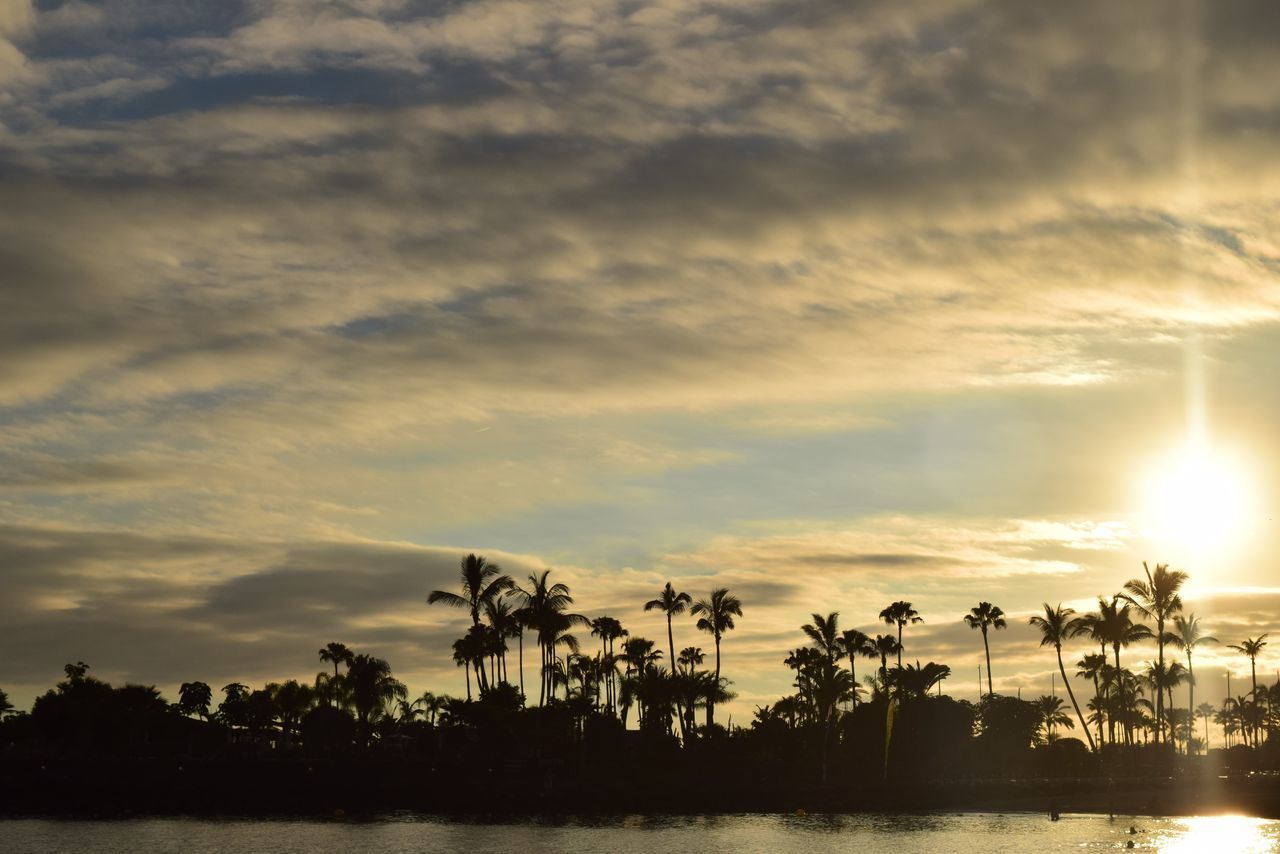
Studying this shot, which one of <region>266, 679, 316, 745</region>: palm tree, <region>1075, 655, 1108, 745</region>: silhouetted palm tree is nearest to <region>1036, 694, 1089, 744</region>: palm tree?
<region>1075, 655, 1108, 745</region>: silhouetted palm tree

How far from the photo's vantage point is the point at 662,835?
318ft

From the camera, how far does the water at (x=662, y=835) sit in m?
87.2

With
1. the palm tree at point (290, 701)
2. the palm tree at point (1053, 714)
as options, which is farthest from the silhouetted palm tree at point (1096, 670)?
the palm tree at point (290, 701)

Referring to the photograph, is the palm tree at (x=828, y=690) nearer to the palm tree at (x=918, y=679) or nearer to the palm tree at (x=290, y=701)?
the palm tree at (x=918, y=679)

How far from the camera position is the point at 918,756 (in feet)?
436

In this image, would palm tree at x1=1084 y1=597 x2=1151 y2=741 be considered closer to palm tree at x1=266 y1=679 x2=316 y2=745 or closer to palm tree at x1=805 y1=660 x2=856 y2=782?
palm tree at x1=805 y1=660 x2=856 y2=782

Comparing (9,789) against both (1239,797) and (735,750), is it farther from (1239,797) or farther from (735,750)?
(1239,797)

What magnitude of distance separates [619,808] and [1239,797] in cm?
5225

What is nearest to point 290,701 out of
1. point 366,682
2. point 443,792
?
point 366,682

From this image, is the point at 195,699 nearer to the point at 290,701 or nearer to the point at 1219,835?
the point at 290,701

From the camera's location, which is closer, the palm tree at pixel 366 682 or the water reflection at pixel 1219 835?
the water reflection at pixel 1219 835

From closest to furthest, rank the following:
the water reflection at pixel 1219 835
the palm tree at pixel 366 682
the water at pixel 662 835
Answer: the water reflection at pixel 1219 835, the water at pixel 662 835, the palm tree at pixel 366 682

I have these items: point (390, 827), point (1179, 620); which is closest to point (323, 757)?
point (390, 827)

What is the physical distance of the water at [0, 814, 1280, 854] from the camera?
87.2 metres
